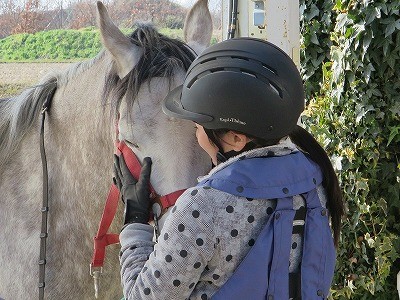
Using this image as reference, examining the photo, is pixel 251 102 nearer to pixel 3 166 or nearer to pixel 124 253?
pixel 124 253

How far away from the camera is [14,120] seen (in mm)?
2957

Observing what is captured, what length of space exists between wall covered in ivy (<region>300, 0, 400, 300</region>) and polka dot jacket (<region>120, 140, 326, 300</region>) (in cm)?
253

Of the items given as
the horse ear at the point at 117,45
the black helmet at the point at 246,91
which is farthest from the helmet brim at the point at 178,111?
the horse ear at the point at 117,45

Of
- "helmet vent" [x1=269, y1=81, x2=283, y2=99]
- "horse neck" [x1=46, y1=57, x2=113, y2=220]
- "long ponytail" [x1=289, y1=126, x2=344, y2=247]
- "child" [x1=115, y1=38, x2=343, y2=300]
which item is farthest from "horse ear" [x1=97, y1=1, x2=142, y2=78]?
"helmet vent" [x1=269, y1=81, x2=283, y2=99]

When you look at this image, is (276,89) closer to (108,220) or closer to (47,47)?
(108,220)

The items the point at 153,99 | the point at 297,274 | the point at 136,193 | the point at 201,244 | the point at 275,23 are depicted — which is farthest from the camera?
the point at 275,23

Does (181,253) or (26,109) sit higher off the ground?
(181,253)

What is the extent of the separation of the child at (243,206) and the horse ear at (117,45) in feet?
1.99

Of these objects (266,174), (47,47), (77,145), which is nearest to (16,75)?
(47,47)

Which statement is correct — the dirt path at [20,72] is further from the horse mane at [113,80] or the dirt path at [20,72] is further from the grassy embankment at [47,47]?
the horse mane at [113,80]

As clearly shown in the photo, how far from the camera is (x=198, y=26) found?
2.82 meters

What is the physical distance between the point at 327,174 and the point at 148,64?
845 millimetres

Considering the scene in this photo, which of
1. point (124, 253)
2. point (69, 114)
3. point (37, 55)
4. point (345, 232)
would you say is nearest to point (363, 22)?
point (345, 232)

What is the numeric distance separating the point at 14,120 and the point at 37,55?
4.55 metres
